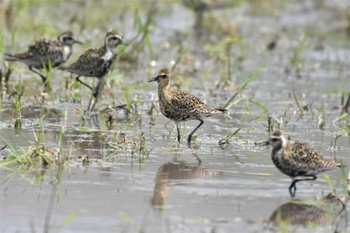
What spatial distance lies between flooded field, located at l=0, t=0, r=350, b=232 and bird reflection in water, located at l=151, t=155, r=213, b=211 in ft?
0.06

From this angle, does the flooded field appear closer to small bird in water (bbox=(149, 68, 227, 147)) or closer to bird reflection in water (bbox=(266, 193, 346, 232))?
bird reflection in water (bbox=(266, 193, 346, 232))

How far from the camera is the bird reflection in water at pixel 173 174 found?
8.66m

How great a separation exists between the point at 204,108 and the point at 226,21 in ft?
32.4

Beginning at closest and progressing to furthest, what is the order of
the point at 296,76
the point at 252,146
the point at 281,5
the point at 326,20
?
the point at 252,146 < the point at 296,76 < the point at 326,20 < the point at 281,5

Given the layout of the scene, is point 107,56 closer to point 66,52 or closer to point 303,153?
point 66,52

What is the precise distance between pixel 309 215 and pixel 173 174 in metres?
1.74

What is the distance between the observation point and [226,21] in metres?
21.1

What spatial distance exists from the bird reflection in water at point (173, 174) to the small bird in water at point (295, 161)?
0.82m

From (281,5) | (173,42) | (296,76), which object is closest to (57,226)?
(296,76)

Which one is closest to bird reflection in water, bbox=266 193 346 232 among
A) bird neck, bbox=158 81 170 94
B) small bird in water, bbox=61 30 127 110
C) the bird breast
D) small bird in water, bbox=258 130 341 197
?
small bird in water, bbox=258 130 341 197

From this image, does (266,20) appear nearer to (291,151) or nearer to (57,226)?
(291,151)

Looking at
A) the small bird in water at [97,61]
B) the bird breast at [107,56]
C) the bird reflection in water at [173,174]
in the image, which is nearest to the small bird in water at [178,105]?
the bird reflection in water at [173,174]

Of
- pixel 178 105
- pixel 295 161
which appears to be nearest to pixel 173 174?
pixel 295 161

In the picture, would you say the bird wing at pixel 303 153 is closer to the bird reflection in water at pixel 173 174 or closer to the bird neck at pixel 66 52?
the bird reflection in water at pixel 173 174
